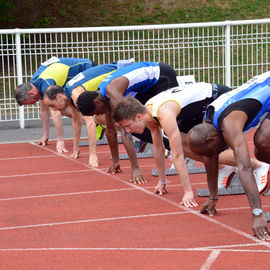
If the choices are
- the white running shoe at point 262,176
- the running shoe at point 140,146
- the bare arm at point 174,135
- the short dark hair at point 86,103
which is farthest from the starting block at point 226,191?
the running shoe at point 140,146

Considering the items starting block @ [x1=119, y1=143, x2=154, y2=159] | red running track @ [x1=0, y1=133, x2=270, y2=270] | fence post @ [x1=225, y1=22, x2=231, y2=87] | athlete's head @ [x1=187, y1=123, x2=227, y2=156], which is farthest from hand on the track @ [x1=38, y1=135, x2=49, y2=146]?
athlete's head @ [x1=187, y1=123, x2=227, y2=156]

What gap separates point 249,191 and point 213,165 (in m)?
0.73

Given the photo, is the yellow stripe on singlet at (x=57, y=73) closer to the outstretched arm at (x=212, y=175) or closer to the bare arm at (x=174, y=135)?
the bare arm at (x=174, y=135)

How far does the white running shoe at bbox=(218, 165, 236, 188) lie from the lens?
22.5 feet

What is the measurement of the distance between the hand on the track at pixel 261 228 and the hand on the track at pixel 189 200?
1.34 meters

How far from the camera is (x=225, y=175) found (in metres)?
6.88

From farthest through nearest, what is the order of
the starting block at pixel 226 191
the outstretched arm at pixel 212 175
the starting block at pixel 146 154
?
the starting block at pixel 146 154 → the starting block at pixel 226 191 → the outstretched arm at pixel 212 175

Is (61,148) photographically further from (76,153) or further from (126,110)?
(126,110)

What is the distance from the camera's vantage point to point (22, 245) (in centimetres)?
515

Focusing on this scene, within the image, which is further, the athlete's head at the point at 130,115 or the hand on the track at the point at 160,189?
the hand on the track at the point at 160,189

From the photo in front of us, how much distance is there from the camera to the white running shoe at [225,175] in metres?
6.84

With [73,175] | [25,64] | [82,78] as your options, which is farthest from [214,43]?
[73,175]

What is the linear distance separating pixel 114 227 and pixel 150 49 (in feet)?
23.7

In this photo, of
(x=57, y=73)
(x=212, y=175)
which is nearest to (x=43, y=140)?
(x=57, y=73)
